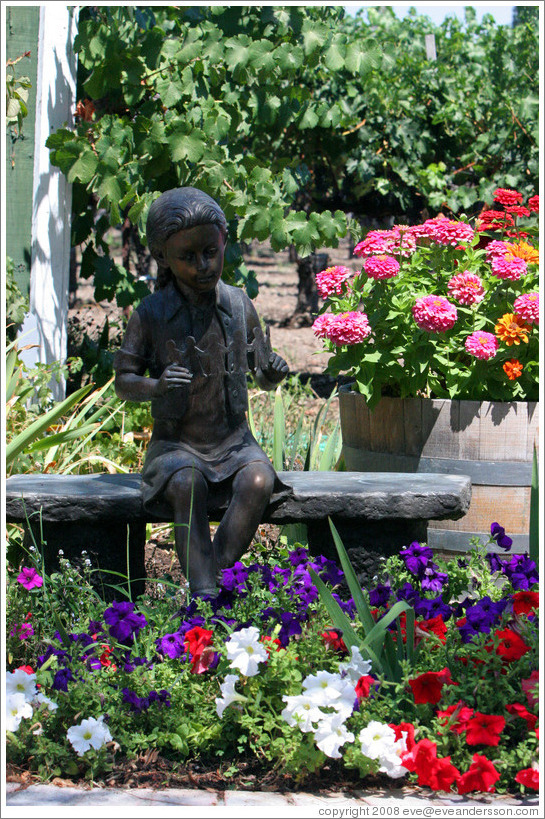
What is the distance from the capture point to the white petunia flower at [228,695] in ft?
7.17

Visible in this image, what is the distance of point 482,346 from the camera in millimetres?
3484

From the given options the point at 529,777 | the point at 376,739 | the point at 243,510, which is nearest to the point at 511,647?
the point at 529,777

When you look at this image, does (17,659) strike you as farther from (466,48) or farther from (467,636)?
(466,48)

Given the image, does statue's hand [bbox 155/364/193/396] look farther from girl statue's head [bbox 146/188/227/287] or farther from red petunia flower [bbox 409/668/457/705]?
red petunia flower [bbox 409/668/457/705]

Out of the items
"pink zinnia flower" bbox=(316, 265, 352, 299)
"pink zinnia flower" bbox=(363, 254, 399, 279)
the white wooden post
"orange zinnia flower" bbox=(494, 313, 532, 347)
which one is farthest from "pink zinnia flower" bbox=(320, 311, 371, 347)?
the white wooden post

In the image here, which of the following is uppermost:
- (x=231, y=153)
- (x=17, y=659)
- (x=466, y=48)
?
(x=466, y=48)

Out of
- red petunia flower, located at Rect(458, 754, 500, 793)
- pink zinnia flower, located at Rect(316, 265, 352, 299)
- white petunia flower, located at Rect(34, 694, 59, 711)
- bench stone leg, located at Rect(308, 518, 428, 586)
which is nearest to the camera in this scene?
red petunia flower, located at Rect(458, 754, 500, 793)

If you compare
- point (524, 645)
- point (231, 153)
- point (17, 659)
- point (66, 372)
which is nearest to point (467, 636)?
point (524, 645)

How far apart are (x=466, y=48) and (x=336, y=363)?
6.33 meters

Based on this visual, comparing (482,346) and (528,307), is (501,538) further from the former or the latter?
(528,307)

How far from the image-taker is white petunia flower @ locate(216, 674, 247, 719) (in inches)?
86.0

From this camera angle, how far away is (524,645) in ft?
7.47

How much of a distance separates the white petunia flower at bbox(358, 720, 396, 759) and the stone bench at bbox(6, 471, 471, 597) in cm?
108

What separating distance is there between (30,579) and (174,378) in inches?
28.4
